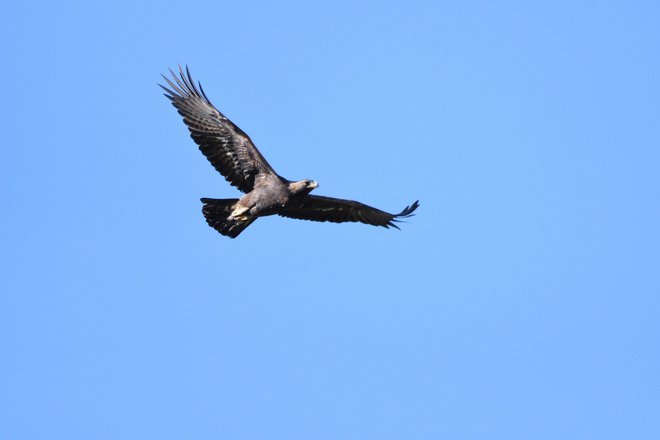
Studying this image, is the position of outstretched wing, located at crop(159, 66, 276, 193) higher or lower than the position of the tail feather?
higher

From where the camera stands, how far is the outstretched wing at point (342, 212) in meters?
13.5

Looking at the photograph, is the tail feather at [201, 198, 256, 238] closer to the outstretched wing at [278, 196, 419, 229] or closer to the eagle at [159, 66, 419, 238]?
the eagle at [159, 66, 419, 238]

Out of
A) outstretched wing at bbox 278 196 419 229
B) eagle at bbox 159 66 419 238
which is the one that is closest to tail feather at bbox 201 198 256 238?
eagle at bbox 159 66 419 238

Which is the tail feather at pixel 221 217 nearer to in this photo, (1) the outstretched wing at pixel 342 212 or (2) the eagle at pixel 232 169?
(2) the eagle at pixel 232 169

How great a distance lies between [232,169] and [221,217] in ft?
2.47

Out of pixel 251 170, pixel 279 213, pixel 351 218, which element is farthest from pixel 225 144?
pixel 351 218

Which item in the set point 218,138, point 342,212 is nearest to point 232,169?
point 218,138

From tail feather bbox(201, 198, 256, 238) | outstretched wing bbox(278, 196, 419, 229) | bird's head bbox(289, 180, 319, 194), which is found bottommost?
tail feather bbox(201, 198, 256, 238)

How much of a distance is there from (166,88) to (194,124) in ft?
2.41

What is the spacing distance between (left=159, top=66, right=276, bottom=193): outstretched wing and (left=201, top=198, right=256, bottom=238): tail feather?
1.26ft

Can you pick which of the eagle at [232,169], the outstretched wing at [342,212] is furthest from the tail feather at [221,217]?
the outstretched wing at [342,212]

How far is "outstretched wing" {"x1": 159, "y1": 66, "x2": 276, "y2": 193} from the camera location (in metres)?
12.6

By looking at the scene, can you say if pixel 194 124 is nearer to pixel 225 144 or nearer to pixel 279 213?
pixel 225 144

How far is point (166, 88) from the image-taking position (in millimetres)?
12898
